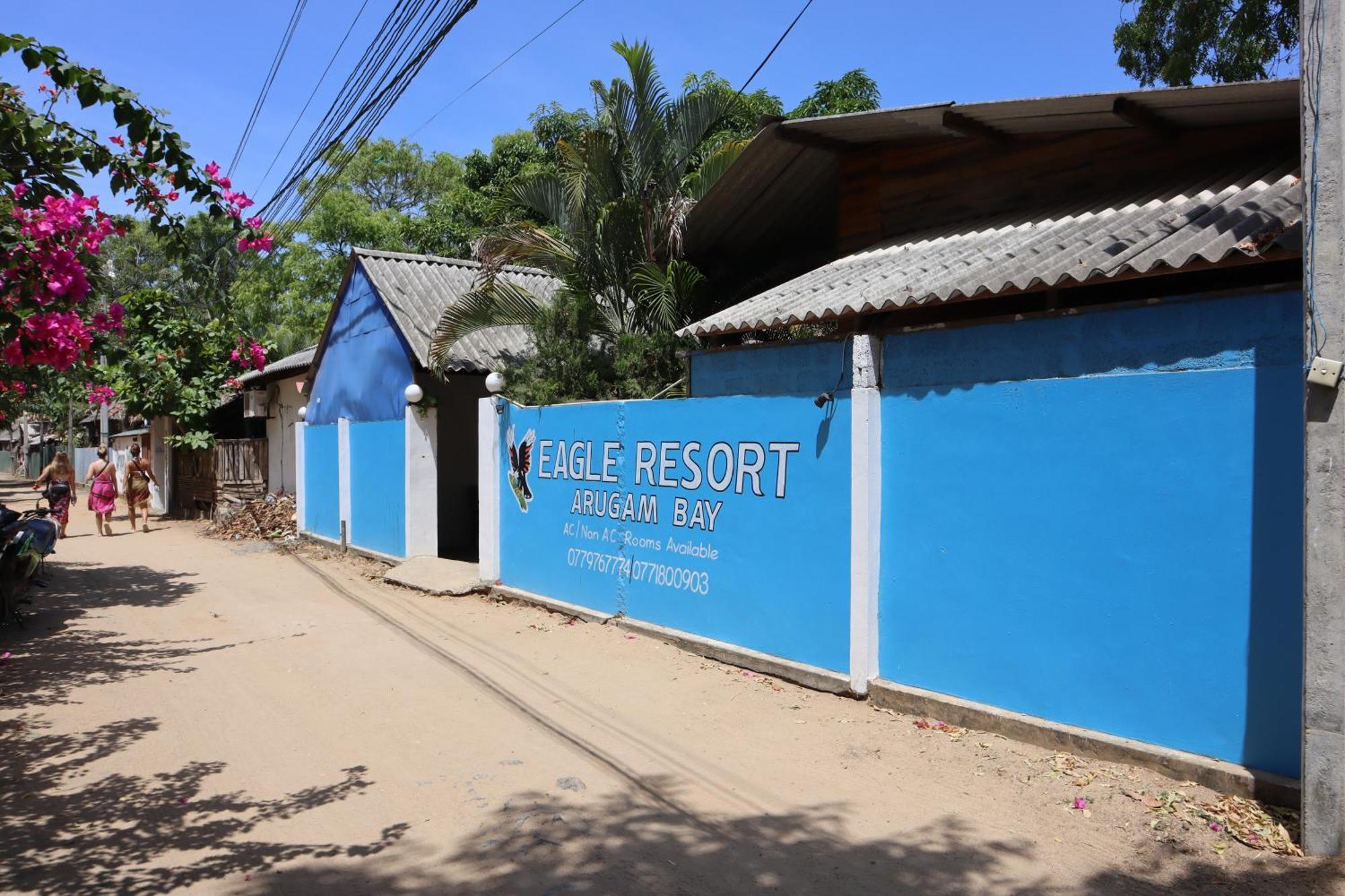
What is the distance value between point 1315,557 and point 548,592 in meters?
7.39

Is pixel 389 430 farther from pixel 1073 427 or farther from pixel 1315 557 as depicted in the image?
pixel 1315 557

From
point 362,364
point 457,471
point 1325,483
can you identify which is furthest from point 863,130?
point 457,471

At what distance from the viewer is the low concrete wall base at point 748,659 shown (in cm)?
665

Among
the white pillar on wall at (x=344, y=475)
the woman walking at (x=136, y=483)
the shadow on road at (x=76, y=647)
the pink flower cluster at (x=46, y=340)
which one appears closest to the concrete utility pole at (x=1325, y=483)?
the shadow on road at (x=76, y=647)

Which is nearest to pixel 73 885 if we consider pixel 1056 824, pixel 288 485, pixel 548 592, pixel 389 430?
pixel 1056 824

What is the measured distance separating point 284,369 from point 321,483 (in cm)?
359

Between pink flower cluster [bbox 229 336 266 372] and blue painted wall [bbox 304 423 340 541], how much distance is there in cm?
451

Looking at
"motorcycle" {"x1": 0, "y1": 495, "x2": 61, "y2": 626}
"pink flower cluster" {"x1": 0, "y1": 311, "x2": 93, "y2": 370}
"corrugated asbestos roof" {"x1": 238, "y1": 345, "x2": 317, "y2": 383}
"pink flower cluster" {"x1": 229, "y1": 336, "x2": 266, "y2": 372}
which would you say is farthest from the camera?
"pink flower cluster" {"x1": 229, "y1": 336, "x2": 266, "y2": 372}

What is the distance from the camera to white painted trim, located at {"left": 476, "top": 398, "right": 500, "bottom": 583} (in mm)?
11078

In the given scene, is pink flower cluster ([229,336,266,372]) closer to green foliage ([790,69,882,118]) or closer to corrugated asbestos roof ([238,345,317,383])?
corrugated asbestos roof ([238,345,317,383])

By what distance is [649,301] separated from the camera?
10234mm

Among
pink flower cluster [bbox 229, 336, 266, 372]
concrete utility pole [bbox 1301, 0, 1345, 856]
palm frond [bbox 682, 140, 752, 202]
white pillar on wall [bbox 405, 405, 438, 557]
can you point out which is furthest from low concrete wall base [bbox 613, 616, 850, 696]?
pink flower cluster [bbox 229, 336, 266, 372]

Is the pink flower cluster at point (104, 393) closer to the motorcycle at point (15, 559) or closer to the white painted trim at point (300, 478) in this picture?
the white painted trim at point (300, 478)

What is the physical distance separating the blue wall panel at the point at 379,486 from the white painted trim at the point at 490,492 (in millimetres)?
2529
